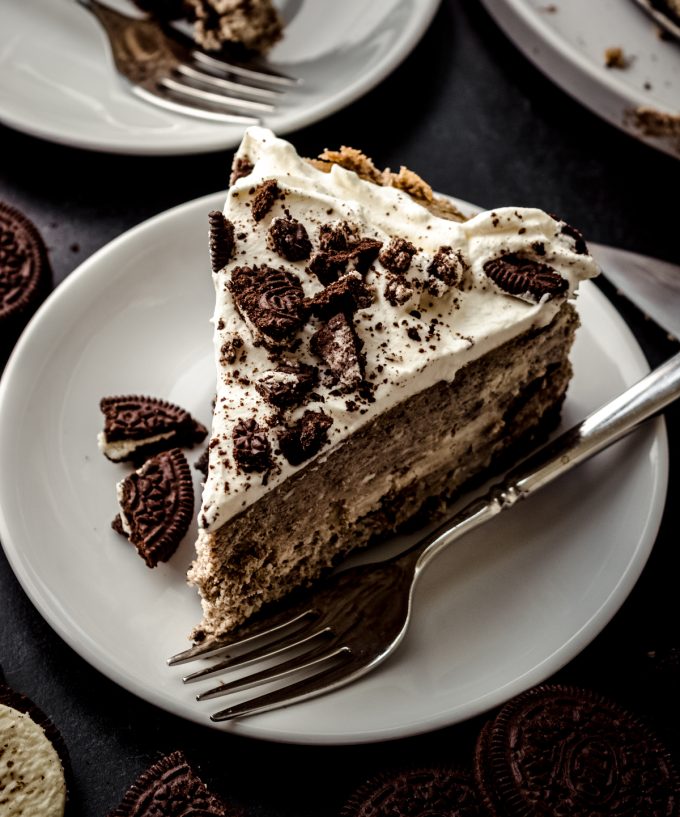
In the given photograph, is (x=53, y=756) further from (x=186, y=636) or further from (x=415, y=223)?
(x=415, y=223)

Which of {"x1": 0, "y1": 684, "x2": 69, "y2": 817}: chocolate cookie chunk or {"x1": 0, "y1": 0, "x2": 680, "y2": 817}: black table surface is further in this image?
{"x1": 0, "y1": 0, "x2": 680, "y2": 817}: black table surface

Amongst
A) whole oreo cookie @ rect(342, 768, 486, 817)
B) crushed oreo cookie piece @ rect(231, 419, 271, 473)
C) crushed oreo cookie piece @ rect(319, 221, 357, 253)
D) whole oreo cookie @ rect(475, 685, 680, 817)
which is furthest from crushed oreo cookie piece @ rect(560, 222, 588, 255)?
whole oreo cookie @ rect(342, 768, 486, 817)

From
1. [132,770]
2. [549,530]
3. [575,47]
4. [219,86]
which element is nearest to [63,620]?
[132,770]

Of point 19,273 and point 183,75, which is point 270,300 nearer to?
point 19,273

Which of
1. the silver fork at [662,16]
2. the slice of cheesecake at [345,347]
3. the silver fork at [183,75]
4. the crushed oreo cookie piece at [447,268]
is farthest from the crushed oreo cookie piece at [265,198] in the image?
the silver fork at [662,16]

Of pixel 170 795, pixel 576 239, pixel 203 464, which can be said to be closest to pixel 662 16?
pixel 576 239

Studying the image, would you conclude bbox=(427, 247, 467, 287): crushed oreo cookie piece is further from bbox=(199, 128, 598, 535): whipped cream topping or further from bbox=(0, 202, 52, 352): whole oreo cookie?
bbox=(0, 202, 52, 352): whole oreo cookie
